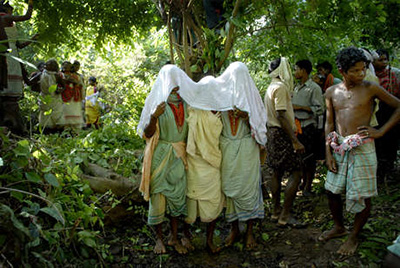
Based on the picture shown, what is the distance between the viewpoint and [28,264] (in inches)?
83.7

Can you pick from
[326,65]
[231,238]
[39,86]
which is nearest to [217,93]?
[231,238]

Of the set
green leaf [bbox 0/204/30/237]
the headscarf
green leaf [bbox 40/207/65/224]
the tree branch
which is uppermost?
the tree branch

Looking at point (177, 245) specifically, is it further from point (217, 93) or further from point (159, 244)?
point (217, 93)

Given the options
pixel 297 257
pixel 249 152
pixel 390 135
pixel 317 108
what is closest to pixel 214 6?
pixel 317 108

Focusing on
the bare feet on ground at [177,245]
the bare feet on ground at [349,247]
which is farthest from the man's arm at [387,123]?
the bare feet on ground at [177,245]

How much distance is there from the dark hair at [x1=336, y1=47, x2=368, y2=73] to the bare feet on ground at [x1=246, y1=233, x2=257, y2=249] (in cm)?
190

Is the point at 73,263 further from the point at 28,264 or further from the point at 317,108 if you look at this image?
the point at 317,108

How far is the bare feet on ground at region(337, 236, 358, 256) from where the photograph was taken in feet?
10.7

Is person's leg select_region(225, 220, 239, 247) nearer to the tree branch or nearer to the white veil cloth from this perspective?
the white veil cloth

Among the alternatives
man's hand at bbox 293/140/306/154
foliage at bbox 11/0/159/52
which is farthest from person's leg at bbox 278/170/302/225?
foliage at bbox 11/0/159/52

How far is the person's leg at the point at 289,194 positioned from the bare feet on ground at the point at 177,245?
1272 mm

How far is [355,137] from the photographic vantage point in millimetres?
3191

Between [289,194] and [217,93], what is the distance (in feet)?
5.09

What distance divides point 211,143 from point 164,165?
51 cm
